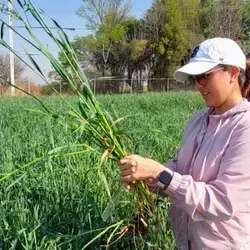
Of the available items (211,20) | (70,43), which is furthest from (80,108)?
(211,20)

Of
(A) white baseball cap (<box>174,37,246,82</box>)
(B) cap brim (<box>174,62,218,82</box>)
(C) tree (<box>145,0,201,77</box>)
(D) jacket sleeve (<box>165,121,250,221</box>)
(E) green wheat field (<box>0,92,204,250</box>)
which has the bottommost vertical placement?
(E) green wheat field (<box>0,92,204,250</box>)

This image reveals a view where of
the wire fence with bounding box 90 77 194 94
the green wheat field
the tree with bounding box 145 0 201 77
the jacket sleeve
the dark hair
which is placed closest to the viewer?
the jacket sleeve

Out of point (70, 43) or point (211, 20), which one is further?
point (211, 20)

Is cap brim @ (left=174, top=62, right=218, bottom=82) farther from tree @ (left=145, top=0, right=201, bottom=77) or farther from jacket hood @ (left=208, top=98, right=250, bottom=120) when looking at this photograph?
tree @ (left=145, top=0, right=201, bottom=77)

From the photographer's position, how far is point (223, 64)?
4.61ft

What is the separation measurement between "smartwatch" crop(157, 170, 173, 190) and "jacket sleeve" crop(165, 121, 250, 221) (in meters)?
0.01

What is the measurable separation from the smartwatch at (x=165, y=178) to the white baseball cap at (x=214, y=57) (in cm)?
32

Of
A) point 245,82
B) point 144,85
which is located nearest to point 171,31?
point 144,85

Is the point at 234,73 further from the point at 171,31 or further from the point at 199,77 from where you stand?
the point at 171,31

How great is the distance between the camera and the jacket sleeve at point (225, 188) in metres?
1.35

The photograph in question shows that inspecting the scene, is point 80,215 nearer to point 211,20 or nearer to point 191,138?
point 191,138

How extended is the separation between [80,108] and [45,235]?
76cm

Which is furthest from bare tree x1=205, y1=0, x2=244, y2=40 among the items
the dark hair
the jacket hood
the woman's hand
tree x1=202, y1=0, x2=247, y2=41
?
the woman's hand

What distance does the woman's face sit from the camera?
141 centimetres
